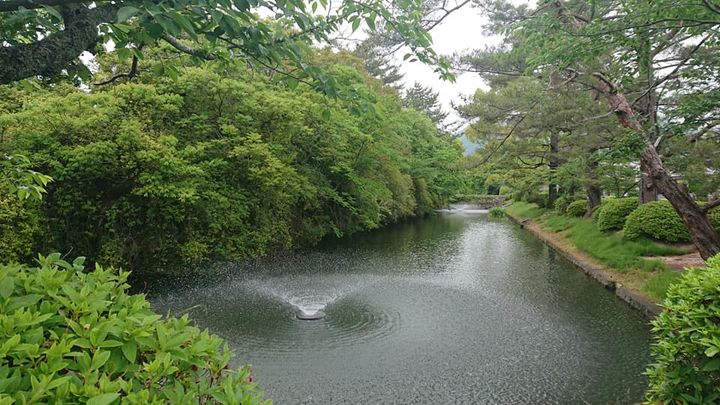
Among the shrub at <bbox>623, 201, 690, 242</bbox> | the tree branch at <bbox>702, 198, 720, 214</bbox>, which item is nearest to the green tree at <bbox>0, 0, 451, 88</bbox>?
the tree branch at <bbox>702, 198, 720, 214</bbox>

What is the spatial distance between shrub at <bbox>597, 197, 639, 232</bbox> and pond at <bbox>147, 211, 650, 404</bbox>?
6.39 ft

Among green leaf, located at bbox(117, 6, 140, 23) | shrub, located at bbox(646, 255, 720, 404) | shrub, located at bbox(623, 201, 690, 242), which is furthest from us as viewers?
shrub, located at bbox(623, 201, 690, 242)

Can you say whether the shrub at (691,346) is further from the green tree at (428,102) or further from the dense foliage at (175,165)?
the green tree at (428,102)

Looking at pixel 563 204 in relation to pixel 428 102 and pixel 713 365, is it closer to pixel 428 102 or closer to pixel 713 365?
pixel 713 365

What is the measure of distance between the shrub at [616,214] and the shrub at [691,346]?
10.7m

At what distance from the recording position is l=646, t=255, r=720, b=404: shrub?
2.72 metres

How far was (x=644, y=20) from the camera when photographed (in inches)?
209

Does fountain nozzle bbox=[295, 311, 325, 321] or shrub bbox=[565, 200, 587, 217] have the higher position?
shrub bbox=[565, 200, 587, 217]

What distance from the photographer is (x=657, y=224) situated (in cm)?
1084

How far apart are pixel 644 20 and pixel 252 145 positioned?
25.6ft

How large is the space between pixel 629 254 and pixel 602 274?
45.2 inches

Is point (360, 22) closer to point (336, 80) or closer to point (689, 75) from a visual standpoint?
point (336, 80)

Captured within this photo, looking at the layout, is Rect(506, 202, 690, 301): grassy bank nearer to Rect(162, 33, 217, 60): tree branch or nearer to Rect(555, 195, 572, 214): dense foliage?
Rect(555, 195, 572, 214): dense foliage

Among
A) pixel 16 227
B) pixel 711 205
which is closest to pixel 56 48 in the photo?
pixel 16 227
